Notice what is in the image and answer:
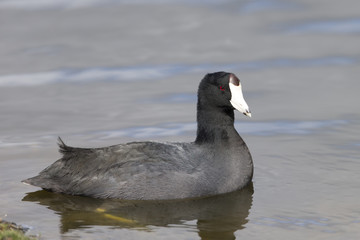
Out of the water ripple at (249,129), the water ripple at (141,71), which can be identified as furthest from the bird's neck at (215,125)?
the water ripple at (141,71)

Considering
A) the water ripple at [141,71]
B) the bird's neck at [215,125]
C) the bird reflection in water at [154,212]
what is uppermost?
the water ripple at [141,71]

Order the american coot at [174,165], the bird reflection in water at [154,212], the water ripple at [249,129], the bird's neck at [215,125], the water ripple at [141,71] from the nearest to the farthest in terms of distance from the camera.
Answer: the bird reflection in water at [154,212]
the american coot at [174,165]
the bird's neck at [215,125]
the water ripple at [249,129]
the water ripple at [141,71]

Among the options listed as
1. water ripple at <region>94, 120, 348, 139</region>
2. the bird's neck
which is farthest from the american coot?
water ripple at <region>94, 120, 348, 139</region>

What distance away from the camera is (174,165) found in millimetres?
8711

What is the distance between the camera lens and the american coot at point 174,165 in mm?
8688

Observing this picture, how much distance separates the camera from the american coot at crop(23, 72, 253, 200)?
8.69 meters

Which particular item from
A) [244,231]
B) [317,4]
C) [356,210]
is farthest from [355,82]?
[244,231]

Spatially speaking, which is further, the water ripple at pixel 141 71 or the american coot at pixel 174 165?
the water ripple at pixel 141 71

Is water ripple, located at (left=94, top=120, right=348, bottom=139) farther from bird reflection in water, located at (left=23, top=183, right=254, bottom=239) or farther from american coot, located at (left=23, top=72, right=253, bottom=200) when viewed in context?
bird reflection in water, located at (left=23, top=183, right=254, bottom=239)

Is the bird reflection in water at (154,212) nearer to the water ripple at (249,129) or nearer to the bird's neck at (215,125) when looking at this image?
the bird's neck at (215,125)

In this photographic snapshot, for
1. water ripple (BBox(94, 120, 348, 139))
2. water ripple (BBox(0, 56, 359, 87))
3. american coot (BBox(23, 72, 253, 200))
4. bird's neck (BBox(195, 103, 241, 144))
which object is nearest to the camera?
american coot (BBox(23, 72, 253, 200))

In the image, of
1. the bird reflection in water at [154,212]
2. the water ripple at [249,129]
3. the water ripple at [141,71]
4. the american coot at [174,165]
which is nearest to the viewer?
the bird reflection in water at [154,212]

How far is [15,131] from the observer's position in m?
11.4

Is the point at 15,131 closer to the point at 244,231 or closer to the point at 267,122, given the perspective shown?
the point at 267,122
